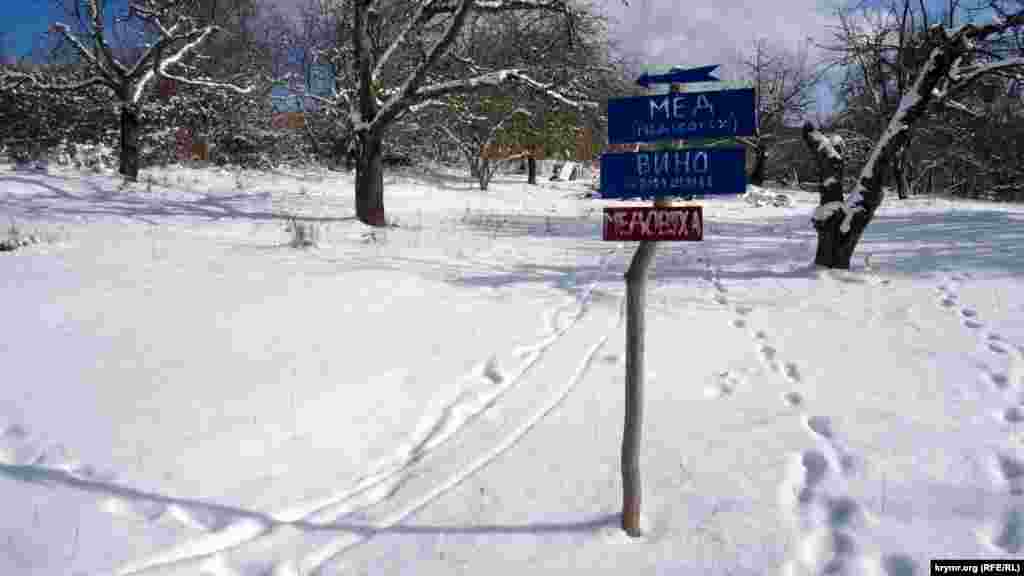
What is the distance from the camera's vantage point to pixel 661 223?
7.99 ft

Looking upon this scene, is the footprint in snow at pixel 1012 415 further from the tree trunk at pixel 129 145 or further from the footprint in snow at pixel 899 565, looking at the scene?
the tree trunk at pixel 129 145

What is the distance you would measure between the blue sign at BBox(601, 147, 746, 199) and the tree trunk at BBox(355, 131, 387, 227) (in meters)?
9.17

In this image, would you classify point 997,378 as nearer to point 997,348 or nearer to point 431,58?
point 997,348

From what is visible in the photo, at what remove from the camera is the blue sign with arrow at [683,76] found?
92.5 inches

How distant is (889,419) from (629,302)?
92.6 inches

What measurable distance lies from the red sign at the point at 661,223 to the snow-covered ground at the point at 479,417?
1.47 meters

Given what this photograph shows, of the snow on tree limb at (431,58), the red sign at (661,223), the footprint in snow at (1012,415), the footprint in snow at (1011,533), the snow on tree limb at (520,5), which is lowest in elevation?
the footprint in snow at (1011,533)

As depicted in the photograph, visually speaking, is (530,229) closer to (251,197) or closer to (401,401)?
(251,197)

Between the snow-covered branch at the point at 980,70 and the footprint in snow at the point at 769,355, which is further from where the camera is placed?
the snow-covered branch at the point at 980,70

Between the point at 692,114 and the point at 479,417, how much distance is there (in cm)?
251

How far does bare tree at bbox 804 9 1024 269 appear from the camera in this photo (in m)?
7.04

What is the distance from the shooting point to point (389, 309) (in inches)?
225

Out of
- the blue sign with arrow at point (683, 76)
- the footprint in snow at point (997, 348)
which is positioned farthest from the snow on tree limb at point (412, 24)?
the footprint in snow at point (997, 348)

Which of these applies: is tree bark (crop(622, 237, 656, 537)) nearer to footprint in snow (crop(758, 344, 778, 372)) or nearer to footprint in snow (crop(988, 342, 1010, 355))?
footprint in snow (crop(758, 344, 778, 372))
